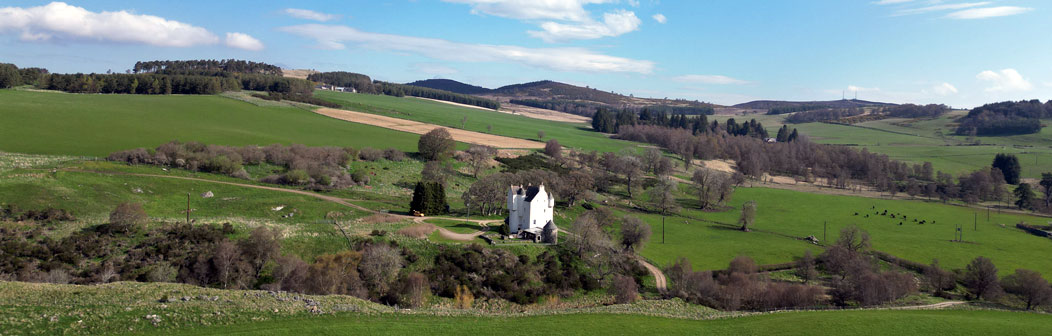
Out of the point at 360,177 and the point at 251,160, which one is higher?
the point at 251,160

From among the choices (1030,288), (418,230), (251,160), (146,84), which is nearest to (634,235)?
(418,230)

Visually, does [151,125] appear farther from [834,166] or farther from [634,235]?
[834,166]

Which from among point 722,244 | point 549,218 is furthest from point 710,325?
point 722,244

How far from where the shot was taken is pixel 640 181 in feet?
325

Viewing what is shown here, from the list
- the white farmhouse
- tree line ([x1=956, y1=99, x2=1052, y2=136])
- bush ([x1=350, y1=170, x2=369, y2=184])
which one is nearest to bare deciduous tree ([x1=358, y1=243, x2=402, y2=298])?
the white farmhouse

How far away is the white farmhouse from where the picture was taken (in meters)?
55.4

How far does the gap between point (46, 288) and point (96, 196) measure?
30575 mm

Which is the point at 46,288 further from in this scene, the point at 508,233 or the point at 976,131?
the point at 976,131

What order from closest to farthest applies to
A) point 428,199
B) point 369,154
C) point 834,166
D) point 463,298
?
point 463,298
point 428,199
point 369,154
point 834,166

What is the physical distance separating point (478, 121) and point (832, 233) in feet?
350

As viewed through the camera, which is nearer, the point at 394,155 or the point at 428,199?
the point at 428,199

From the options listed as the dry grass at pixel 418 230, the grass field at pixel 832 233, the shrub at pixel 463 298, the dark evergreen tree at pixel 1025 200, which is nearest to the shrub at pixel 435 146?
the grass field at pixel 832 233

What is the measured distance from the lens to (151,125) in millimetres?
92438

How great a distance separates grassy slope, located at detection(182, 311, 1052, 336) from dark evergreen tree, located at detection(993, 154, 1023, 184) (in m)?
127
